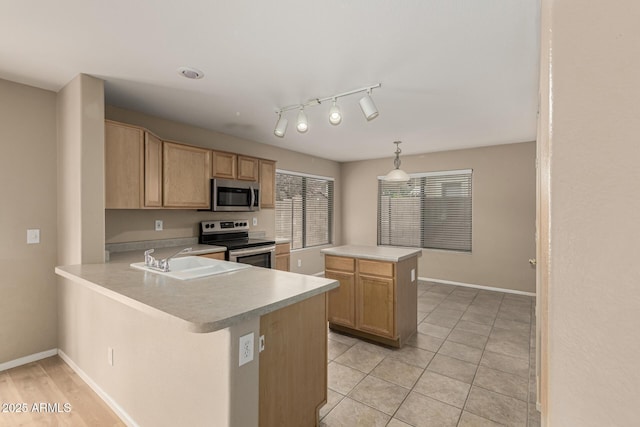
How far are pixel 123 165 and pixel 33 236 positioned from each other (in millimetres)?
998

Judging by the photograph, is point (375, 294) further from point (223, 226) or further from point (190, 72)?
point (190, 72)

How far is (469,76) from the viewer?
8.03ft

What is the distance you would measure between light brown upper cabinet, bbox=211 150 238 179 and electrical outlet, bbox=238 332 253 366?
283 centimetres

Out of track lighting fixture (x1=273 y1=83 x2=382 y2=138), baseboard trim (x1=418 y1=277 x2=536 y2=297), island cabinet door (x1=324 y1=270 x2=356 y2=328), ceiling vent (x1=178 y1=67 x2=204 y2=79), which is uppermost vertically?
ceiling vent (x1=178 y1=67 x2=204 y2=79)

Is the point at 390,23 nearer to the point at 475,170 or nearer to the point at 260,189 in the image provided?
the point at 260,189

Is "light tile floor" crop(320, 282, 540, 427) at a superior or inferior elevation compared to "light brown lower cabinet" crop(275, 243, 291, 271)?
inferior

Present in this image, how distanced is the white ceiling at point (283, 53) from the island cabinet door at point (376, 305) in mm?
1894

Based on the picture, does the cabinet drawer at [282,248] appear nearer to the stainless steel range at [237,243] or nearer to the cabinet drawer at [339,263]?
the stainless steel range at [237,243]

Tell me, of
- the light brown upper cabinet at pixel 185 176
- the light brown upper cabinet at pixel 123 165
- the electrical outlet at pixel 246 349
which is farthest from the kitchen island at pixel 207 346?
the light brown upper cabinet at pixel 185 176

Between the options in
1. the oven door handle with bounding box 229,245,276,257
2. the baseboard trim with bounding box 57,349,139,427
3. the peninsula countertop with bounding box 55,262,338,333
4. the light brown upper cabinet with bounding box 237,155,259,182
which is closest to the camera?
the peninsula countertop with bounding box 55,262,338,333

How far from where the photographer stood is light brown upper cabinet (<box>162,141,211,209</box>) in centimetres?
331

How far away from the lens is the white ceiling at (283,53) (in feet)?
5.41

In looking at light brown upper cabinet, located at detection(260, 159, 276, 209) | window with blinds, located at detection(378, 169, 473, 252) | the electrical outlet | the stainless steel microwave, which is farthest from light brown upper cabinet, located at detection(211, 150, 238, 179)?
window with blinds, located at detection(378, 169, 473, 252)

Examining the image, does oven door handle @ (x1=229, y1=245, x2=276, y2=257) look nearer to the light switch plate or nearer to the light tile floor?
the light tile floor
